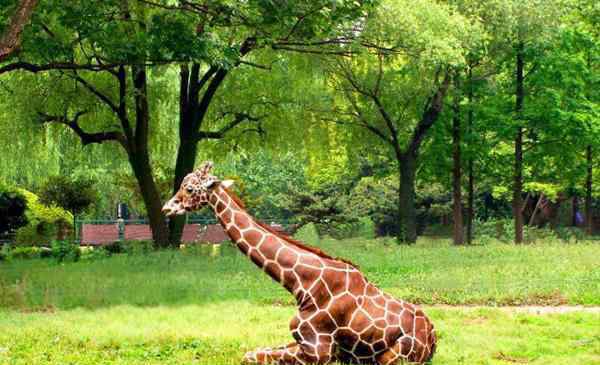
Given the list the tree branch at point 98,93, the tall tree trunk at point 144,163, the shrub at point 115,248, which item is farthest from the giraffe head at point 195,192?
the shrub at point 115,248

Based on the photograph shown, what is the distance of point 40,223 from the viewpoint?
105 feet

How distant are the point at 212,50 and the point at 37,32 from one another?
450 cm

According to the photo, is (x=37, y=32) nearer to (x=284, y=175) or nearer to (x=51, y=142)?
(x=51, y=142)

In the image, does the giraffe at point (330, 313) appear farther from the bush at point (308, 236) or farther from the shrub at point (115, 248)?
the shrub at point (115, 248)

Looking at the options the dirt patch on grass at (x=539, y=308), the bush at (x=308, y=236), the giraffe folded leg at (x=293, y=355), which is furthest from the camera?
the bush at (x=308, y=236)

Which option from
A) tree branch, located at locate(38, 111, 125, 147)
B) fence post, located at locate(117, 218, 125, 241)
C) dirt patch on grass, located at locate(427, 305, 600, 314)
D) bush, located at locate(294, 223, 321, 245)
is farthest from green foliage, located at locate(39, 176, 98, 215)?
dirt patch on grass, located at locate(427, 305, 600, 314)

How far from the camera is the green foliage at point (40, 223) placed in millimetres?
31203

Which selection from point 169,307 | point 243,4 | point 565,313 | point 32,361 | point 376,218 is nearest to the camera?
point 32,361

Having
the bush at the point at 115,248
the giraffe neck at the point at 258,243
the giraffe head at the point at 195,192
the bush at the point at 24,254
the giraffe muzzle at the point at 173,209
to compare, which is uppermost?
the giraffe head at the point at 195,192

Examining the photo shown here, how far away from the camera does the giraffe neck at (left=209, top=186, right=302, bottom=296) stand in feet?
27.2

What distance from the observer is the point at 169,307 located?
13.8m

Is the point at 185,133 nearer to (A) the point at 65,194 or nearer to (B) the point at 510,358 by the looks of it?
(A) the point at 65,194

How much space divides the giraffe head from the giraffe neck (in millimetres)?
85

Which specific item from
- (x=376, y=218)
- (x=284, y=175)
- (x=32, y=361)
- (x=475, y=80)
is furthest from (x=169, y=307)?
(x=284, y=175)
